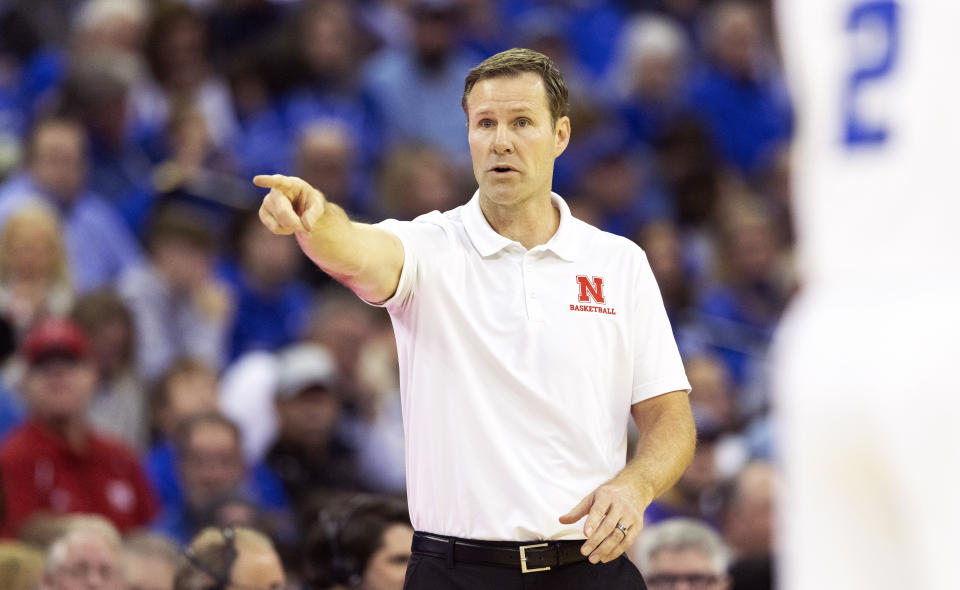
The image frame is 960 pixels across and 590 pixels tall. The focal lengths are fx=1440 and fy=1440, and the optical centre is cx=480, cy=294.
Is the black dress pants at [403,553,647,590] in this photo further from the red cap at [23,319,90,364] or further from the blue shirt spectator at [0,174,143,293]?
the blue shirt spectator at [0,174,143,293]

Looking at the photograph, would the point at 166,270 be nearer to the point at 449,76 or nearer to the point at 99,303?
the point at 99,303

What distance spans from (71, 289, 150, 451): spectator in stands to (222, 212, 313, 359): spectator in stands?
1.02 m

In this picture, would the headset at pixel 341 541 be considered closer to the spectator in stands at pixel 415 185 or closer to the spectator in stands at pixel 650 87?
the spectator in stands at pixel 415 185

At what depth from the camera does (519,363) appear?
3.60m

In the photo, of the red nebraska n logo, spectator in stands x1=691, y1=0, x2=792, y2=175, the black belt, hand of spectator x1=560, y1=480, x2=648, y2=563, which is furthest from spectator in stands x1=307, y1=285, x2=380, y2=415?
hand of spectator x1=560, y1=480, x2=648, y2=563

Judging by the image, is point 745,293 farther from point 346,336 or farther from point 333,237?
point 333,237

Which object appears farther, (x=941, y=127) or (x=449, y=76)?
(x=449, y=76)

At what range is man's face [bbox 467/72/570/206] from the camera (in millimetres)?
3660

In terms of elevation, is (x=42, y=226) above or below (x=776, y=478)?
above

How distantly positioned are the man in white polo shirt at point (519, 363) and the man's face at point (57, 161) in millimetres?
4441

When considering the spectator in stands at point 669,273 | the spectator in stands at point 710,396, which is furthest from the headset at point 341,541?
the spectator in stands at point 669,273

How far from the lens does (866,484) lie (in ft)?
8.04

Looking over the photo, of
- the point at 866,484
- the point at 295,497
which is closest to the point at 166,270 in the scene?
the point at 295,497

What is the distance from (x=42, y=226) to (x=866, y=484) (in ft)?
18.4
